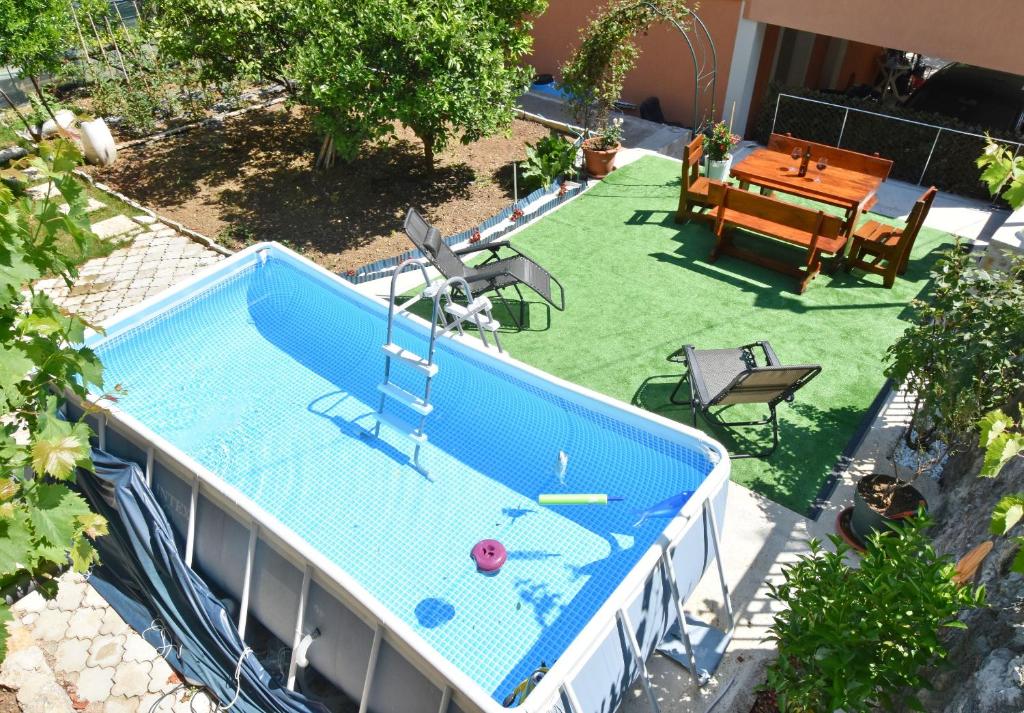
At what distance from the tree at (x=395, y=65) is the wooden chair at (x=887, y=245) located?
514 cm

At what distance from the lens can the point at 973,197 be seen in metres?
11.3

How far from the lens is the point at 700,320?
8367 millimetres

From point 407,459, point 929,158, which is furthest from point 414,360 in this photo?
point 929,158

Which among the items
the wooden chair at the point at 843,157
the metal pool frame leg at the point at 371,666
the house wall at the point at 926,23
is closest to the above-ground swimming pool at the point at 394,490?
the metal pool frame leg at the point at 371,666

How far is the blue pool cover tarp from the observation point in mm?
4711

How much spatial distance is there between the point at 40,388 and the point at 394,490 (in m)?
2.81

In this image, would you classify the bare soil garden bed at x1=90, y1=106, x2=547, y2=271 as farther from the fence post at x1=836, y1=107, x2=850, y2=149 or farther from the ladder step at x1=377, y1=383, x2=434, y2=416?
the fence post at x1=836, y1=107, x2=850, y2=149

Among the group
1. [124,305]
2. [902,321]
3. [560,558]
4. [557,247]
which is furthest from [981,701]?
[124,305]

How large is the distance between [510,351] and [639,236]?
10.9 ft

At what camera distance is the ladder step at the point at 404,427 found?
6.02 m

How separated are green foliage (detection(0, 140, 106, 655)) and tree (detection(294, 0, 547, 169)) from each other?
6189 millimetres

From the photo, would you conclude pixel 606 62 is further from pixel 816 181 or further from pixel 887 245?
pixel 887 245

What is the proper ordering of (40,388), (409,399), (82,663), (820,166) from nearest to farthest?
(40,388) < (82,663) < (409,399) < (820,166)

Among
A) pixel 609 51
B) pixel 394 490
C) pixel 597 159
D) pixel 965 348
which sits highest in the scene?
pixel 609 51
